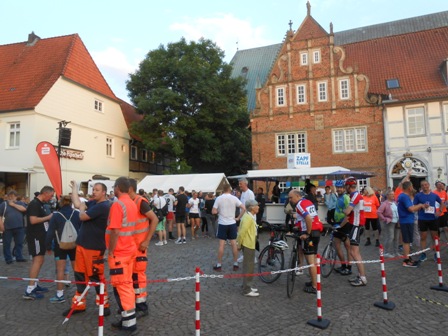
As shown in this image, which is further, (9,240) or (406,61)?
(406,61)

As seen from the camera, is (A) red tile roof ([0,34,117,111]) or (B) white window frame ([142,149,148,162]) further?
(B) white window frame ([142,149,148,162])

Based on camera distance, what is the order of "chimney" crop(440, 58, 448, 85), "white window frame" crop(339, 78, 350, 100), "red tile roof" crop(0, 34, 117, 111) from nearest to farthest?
"red tile roof" crop(0, 34, 117, 111) → "chimney" crop(440, 58, 448, 85) → "white window frame" crop(339, 78, 350, 100)

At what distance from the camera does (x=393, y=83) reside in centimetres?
2781

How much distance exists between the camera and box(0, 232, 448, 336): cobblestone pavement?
5.00m

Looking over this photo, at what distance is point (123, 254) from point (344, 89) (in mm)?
25512

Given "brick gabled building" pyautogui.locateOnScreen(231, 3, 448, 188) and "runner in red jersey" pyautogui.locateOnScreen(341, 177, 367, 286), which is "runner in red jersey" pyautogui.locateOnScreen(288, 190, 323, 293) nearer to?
"runner in red jersey" pyautogui.locateOnScreen(341, 177, 367, 286)

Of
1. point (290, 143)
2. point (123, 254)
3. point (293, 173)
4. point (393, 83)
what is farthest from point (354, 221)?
point (393, 83)

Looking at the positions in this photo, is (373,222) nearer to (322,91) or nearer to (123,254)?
(123,254)

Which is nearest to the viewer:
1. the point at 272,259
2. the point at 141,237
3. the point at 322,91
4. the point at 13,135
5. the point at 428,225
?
the point at 141,237

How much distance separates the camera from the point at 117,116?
30469mm

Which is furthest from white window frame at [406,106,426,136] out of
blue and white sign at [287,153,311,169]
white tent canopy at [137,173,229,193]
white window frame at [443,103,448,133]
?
white tent canopy at [137,173,229,193]

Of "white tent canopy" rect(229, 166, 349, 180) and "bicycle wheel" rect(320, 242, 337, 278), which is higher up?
"white tent canopy" rect(229, 166, 349, 180)

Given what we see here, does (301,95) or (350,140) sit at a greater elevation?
(301,95)

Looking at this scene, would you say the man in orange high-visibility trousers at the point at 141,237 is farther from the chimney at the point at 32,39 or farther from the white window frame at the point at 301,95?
the chimney at the point at 32,39
